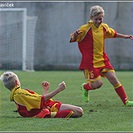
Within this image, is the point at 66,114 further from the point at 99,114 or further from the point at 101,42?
the point at 101,42

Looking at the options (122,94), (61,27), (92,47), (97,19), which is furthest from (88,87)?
(61,27)

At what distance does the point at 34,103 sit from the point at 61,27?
1660 centimetres

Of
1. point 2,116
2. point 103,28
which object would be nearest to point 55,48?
point 103,28

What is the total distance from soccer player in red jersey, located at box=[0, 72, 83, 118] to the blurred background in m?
15.4

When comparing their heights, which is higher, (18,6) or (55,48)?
(18,6)

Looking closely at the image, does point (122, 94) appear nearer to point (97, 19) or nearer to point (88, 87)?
point (88, 87)

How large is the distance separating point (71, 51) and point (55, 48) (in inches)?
26.3

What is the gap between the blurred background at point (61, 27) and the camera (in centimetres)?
2242

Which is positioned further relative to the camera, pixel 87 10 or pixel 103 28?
pixel 87 10

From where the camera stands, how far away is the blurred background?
73.6 ft

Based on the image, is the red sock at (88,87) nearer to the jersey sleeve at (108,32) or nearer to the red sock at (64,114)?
the jersey sleeve at (108,32)

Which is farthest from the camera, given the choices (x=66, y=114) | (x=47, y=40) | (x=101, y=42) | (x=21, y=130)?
(x=47, y=40)

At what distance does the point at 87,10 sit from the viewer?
22.8m

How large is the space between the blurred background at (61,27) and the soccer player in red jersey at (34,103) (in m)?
15.4
